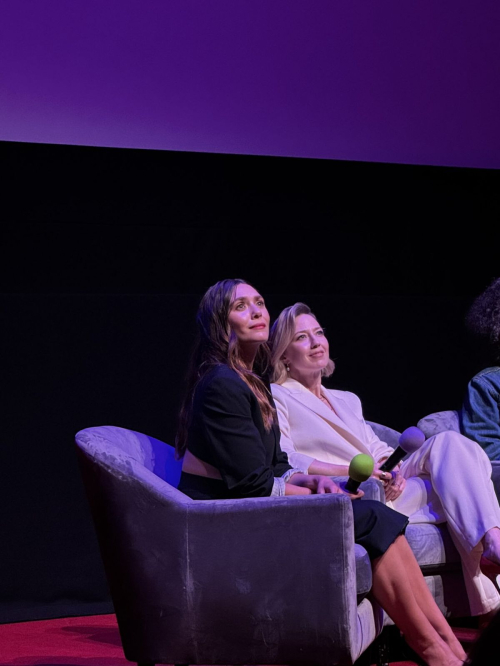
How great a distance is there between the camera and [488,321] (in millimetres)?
3355

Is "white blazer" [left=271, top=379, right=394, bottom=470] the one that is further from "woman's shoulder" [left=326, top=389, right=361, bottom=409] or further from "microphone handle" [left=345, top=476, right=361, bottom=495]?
"microphone handle" [left=345, top=476, right=361, bottom=495]

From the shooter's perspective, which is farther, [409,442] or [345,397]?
[345,397]

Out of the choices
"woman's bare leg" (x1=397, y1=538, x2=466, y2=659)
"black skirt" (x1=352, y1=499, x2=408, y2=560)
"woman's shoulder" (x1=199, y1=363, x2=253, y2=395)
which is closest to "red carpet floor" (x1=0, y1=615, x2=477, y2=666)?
"woman's bare leg" (x1=397, y1=538, x2=466, y2=659)

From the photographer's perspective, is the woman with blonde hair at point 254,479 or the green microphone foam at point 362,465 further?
the woman with blonde hair at point 254,479

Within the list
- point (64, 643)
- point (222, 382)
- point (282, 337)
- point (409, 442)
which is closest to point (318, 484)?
point (409, 442)

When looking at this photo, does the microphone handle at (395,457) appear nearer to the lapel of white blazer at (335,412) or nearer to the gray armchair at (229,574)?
the gray armchair at (229,574)

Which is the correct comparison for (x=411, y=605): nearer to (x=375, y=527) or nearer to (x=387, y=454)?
(x=375, y=527)

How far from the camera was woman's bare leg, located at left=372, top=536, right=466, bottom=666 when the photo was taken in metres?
2.20

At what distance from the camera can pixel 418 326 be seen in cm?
427

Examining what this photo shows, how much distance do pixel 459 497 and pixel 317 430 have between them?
1.93ft

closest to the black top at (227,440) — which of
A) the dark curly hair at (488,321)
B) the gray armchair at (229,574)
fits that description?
the gray armchair at (229,574)

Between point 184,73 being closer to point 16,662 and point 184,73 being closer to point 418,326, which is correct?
point 418,326

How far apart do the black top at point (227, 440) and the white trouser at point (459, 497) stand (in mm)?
707

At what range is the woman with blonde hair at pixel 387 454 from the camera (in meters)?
2.61
